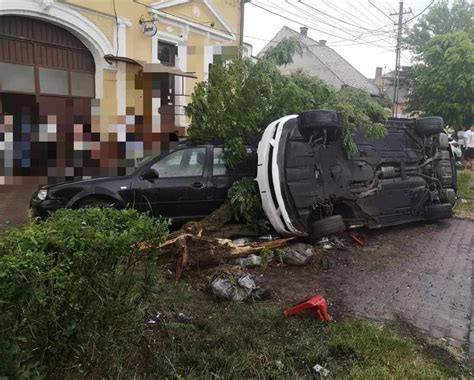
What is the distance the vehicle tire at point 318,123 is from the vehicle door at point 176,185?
154 centimetres

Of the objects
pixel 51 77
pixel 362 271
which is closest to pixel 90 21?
pixel 51 77

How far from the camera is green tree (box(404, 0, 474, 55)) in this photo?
103ft

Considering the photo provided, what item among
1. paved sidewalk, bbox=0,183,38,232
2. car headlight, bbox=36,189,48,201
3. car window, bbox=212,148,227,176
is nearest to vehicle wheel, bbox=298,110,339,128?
car window, bbox=212,148,227,176

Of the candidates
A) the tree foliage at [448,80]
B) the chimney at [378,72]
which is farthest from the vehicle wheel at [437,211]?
the chimney at [378,72]

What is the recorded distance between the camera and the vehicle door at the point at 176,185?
245 inches

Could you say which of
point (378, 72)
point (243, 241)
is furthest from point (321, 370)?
point (378, 72)

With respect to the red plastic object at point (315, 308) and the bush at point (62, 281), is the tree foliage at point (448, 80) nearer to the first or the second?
the red plastic object at point (315, 308)

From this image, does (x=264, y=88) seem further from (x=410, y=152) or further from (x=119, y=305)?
(x=119, y=305)

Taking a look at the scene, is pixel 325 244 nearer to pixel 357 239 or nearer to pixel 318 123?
pixel 357 239

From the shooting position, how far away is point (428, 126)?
746 centimetres

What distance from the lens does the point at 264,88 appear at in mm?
6762

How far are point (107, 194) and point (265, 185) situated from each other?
2.19 m

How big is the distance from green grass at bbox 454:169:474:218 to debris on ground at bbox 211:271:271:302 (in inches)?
242

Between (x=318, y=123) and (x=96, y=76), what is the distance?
24.1 ft
